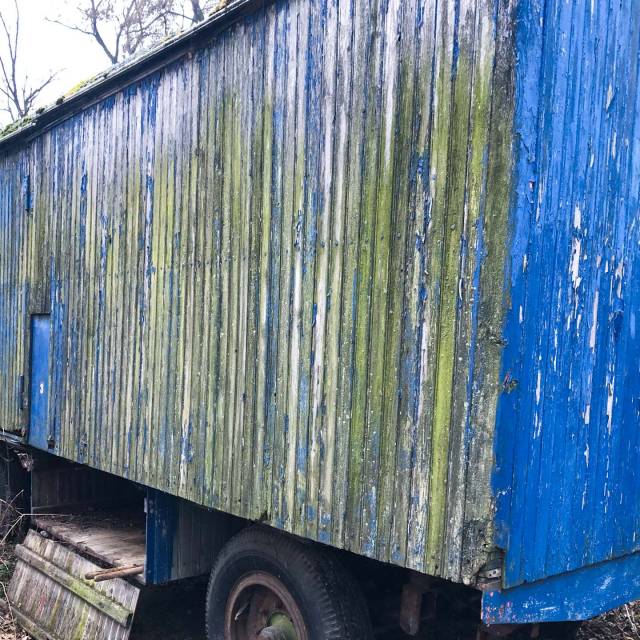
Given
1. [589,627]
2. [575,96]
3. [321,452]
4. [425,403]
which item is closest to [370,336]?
[425,403]

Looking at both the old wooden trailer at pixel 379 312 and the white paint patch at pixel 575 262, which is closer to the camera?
the old wooden trailer at pixel 379 312

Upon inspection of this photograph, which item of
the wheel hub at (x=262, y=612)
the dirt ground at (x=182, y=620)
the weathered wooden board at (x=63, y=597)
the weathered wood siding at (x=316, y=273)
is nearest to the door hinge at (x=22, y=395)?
the weathered wooden board at (x=63, y=597)

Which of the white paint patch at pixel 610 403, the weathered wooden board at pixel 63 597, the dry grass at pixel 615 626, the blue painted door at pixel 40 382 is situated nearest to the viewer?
the white paint patch at pixel 610 403

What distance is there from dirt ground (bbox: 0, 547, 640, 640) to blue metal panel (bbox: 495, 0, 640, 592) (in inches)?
78.6

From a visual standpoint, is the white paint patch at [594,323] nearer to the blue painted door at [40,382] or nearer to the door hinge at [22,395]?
the blue painted door at [40,382]

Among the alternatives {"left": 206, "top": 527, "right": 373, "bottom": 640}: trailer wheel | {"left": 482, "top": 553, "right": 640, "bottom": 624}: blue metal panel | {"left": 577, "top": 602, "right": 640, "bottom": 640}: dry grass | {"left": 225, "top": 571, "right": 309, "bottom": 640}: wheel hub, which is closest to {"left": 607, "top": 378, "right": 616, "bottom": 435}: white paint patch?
{"left": 482, "top": 553, "right": 640, "bottom": 624}: blue metal panel

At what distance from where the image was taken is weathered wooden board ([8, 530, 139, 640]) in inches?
197

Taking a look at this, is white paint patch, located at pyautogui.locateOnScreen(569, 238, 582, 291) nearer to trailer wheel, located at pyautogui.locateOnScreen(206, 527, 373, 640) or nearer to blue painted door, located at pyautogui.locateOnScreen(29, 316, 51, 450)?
trailer wheel, located at pyautogui.locateOnScreen(206, 527, 373, 640)

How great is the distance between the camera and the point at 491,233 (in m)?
2.70

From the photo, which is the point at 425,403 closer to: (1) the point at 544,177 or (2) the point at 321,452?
(2) the point at 321,452

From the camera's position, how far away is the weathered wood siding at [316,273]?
2.77 metres

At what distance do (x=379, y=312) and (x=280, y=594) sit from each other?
1819 mm

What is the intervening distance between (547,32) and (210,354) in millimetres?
2667

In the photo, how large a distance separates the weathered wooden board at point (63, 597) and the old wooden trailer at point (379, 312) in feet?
0.14
